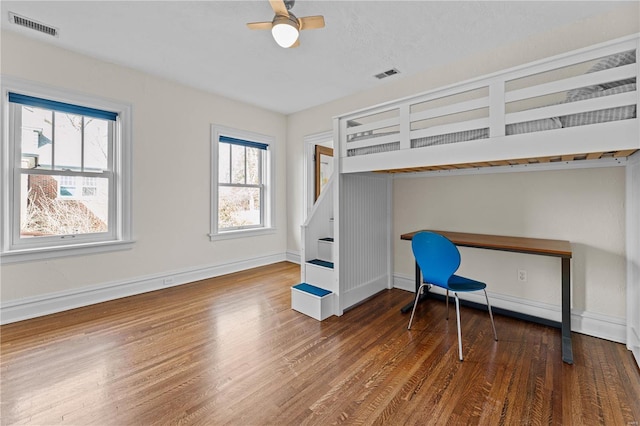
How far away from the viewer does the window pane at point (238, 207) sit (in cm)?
441

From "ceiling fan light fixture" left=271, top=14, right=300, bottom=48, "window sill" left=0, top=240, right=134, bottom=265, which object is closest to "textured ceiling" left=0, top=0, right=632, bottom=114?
"ceiling fan light fixture" left=271, top=14, right=300, bottom=48

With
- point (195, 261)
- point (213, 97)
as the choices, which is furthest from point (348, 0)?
point (195, 261)

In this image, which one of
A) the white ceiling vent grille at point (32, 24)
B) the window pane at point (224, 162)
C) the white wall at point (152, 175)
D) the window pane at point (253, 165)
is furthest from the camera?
the window pane at point (253, 165)

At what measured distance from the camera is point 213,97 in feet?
13.6

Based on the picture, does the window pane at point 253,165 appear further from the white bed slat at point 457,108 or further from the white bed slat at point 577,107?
the white bed slat at point 577,107

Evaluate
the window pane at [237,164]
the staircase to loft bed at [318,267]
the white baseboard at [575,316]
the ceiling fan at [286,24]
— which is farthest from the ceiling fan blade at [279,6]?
the white baseboard at [575,316]

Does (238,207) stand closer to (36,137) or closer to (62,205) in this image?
(62,205)

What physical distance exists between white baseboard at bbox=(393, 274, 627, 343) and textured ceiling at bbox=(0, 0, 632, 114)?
8.38 feet

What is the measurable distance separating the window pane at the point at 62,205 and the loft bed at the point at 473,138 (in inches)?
93.6

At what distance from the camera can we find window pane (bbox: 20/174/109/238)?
2.80 m

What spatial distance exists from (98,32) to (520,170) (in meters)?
4.14

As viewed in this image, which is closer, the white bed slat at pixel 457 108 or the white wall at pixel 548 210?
the white bed slat at pixel 457 108

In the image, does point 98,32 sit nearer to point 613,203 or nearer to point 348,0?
Answer: point 348,0

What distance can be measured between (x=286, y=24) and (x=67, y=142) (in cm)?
271
